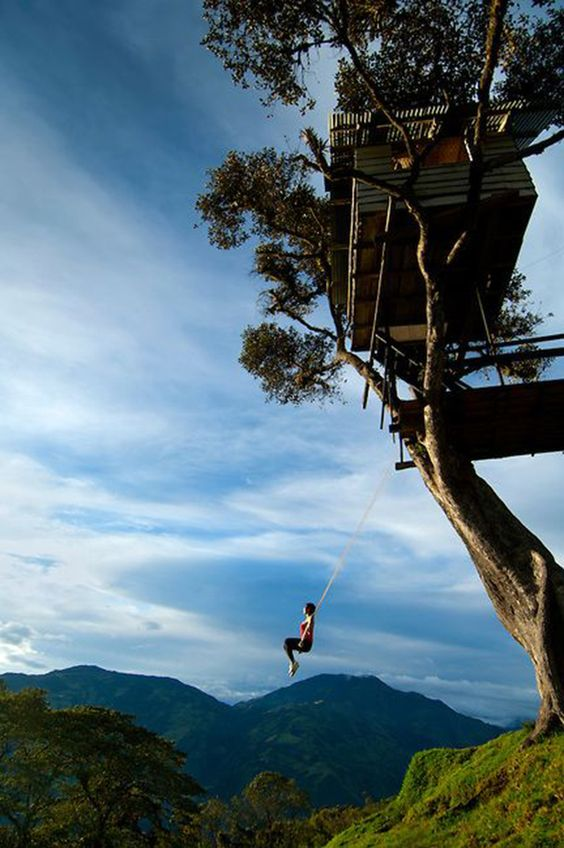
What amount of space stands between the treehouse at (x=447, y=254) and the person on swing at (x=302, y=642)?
4560 millimetres

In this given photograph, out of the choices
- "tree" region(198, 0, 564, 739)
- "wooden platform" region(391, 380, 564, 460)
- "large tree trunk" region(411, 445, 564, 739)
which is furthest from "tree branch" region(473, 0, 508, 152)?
"large tree trunk" region(411, 445, 564, 739)

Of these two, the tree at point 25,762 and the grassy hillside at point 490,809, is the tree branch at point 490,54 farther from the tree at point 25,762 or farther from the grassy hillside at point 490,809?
the tree at point 25,762

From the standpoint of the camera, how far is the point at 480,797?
11203 mm

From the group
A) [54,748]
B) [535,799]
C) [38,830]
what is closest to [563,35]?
[535,799]

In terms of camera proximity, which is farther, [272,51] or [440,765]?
[440,765]

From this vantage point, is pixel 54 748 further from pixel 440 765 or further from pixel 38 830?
pixel 440 765

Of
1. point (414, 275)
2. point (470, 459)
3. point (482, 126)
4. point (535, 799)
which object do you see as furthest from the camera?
point (414, 275)

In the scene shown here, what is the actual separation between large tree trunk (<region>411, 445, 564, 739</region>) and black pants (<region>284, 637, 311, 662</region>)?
476cm

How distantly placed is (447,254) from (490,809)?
38.9ft

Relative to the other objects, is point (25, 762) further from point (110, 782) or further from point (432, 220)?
point (432, 220)

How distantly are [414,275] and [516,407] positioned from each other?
4.76 meters

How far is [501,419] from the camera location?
12.1m

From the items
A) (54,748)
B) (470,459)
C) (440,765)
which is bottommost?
(54,748)

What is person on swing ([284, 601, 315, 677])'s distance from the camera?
13586 mm
